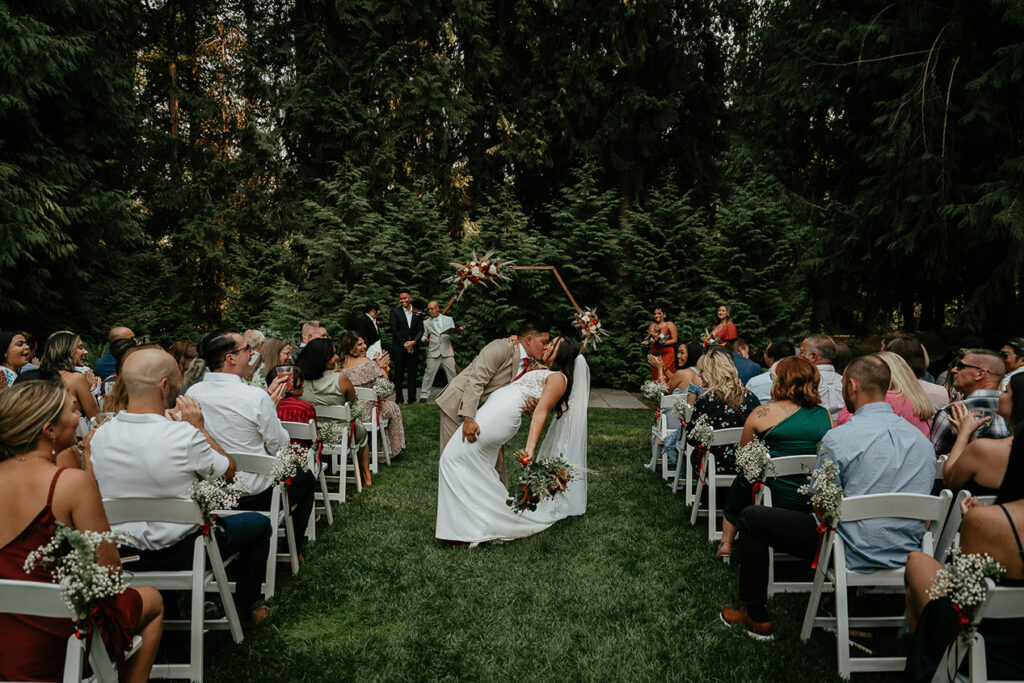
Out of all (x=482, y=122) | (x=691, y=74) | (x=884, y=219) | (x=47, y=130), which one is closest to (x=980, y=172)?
(x=884, y=219)

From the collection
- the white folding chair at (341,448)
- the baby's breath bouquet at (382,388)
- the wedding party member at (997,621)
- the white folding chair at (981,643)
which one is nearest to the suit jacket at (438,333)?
the baby's breath bouquet at (382,388)

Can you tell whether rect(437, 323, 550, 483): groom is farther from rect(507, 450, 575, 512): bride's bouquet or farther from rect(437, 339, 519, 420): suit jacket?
rect(507, 450, 575, 512): bride's bouquet

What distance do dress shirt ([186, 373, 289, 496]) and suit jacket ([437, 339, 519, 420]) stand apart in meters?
1.65

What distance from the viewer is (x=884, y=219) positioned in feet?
37.8

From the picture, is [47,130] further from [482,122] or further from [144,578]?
[144,578]

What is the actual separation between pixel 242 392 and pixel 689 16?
16.8 m

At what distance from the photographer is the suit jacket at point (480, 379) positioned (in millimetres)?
5520

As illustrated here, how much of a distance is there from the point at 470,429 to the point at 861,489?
2.90 m

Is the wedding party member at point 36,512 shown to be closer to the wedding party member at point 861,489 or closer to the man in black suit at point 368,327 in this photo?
the wedding party member at point 861,489

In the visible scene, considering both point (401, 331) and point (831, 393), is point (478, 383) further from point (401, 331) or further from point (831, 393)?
point (401, 331)

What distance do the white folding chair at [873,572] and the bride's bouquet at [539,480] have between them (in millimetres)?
2033

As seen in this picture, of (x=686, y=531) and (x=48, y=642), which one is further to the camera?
(x=686, y=531)

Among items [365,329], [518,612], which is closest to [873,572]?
[518,612]

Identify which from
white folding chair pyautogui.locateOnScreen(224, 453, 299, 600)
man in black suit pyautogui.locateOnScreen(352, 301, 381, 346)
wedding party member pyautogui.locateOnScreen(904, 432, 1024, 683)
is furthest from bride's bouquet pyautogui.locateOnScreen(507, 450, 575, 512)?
man in black suit pyautogui.locateOnScreen(352, 301, 381, 346)
